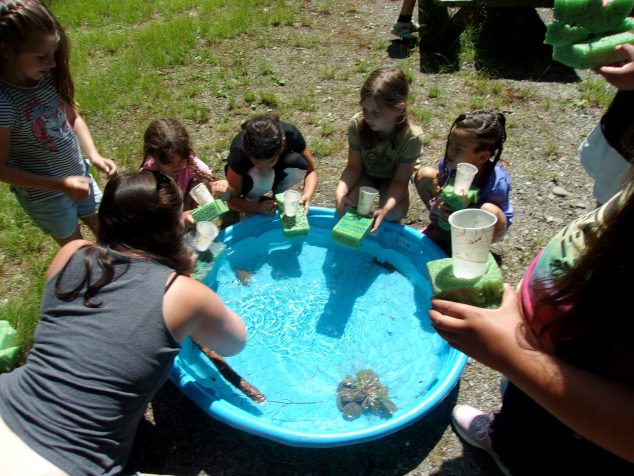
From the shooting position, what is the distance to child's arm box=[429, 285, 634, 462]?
4.00 ft

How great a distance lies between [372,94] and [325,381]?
1784 mm

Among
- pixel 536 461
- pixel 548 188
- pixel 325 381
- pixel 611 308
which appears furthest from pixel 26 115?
pixel 548 188

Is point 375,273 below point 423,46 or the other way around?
below

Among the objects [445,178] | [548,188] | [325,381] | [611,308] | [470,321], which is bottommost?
[325,381]

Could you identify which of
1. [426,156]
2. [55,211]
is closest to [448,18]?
[426,156]

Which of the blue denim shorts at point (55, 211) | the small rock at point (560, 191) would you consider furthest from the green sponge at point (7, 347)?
the small rock at point (560, 191)

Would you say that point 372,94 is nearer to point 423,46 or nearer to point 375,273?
point 375,273

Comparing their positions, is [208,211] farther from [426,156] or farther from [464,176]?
[426,156]

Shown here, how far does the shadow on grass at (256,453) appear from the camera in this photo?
2445mm

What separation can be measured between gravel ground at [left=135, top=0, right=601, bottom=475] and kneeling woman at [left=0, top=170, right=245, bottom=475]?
2.00 ft

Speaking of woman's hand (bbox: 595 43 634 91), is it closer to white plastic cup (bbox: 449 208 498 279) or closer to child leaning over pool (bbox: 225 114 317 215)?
white plastic cup (bbox: 449 208 498 279)

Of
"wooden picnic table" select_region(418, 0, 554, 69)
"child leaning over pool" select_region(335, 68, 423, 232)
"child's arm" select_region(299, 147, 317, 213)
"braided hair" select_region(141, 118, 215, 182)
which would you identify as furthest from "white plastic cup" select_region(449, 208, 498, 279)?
"wooden picnic table" select_region(418, 0, 554, 69)

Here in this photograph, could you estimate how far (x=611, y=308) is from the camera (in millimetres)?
1244

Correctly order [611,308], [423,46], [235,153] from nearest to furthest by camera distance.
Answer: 1. [611,308]
2. [235,153]
3. [423,46]
